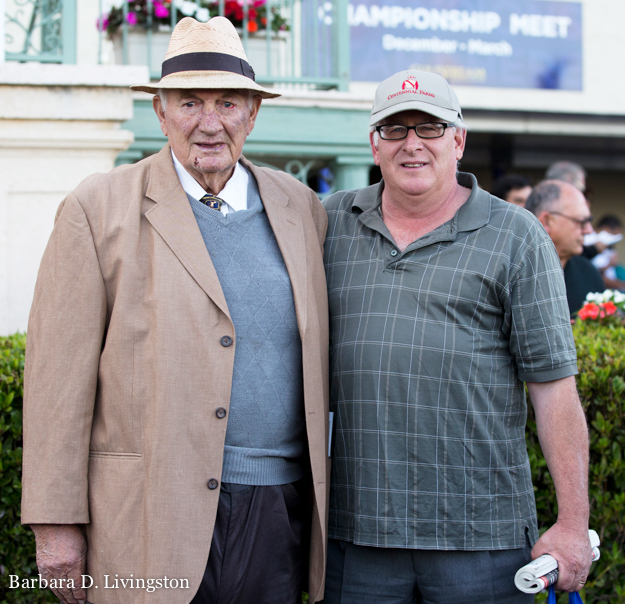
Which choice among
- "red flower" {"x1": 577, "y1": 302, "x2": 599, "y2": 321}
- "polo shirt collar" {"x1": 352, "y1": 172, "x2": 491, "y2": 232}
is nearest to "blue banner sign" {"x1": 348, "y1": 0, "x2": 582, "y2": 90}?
"red flower" {"x1": 577, "y1": 302, "x2": 599, "y2": 321}

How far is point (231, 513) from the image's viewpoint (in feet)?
6.98

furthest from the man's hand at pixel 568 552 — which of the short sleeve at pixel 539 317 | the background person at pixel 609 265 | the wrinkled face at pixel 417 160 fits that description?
the background person at pixel 609 265

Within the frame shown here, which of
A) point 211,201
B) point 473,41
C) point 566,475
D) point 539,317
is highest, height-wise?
point 473,41

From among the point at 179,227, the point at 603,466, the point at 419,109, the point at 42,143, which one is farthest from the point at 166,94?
the point at 603,466

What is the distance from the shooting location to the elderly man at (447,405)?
2.23 m

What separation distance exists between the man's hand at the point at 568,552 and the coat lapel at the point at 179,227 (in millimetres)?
1243

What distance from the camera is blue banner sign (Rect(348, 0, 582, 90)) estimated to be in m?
8.06

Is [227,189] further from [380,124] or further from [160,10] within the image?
[160,10]

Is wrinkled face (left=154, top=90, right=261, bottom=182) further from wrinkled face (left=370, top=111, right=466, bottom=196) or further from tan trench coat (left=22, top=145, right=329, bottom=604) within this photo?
wrinkled face (left=370, top=111, right=466, bottom=196)

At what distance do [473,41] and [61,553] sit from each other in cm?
784

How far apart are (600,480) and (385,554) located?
4.48ft

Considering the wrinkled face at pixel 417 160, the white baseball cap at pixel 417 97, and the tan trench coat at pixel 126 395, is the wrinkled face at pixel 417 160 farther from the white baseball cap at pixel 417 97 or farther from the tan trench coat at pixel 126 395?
the tan trench coat at pixel 126 395

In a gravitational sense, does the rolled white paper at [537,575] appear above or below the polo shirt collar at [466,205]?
below

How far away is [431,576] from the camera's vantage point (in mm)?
2230
